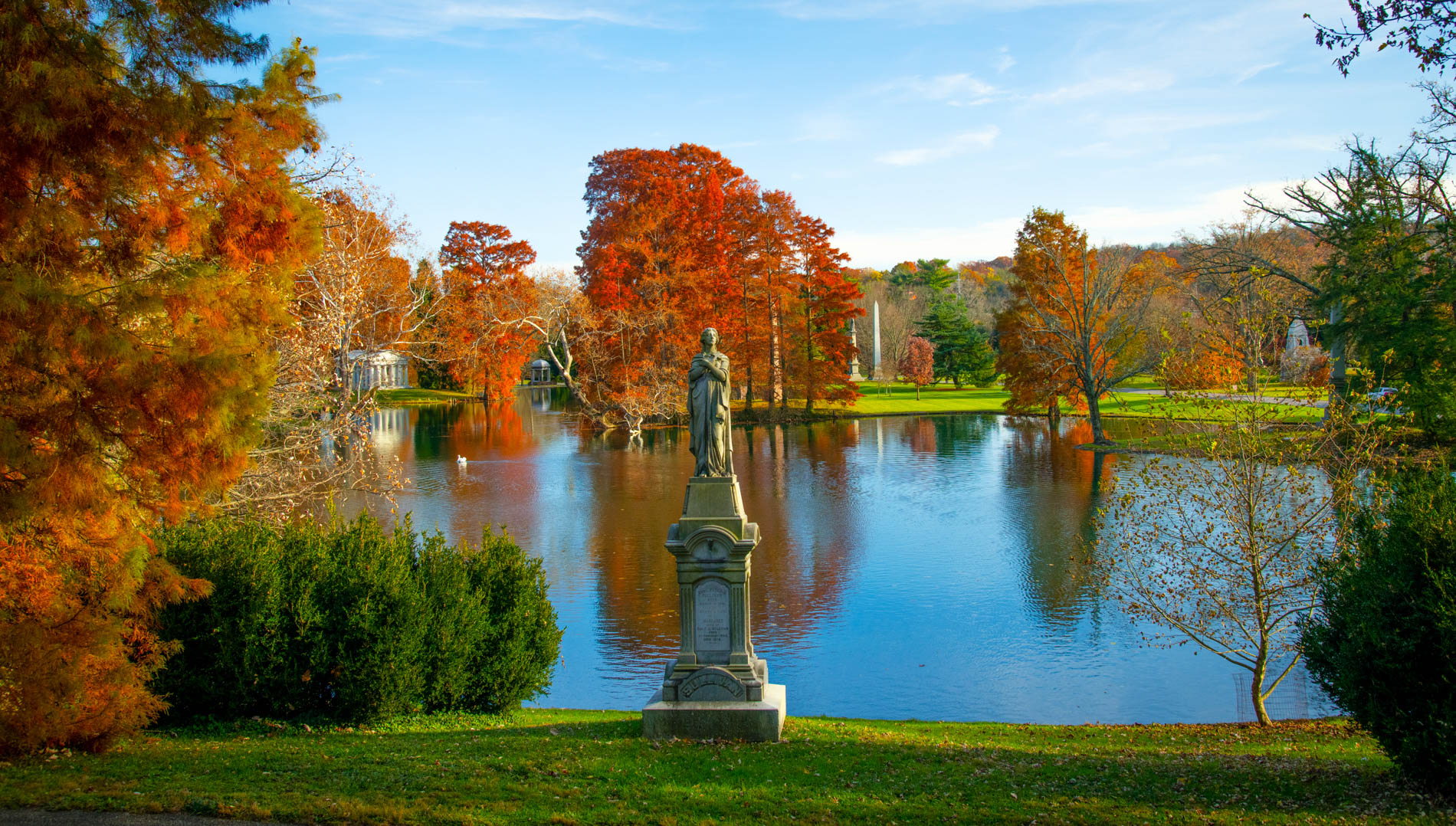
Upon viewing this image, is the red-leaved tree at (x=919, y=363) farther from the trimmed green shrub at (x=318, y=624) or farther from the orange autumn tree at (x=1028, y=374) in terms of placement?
the trimmed green shrub at (x=318, y=624)

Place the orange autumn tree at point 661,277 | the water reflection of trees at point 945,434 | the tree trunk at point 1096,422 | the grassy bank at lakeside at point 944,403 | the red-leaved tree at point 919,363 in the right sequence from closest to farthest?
the tree trunk at point 1096,422
the water reflection of trees at point 945,434
the orange autumn tree at point 661,277
the grassy bank at lakeside at point 944,403
the red-leaved tree at point 919,363

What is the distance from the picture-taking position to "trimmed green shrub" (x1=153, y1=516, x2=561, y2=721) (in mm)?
9602

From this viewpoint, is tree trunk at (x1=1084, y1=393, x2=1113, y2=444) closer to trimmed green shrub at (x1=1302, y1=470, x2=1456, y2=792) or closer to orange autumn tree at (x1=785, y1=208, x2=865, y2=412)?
orange autumn tree at (x1=785, y1=208, x2=865, y2=412)

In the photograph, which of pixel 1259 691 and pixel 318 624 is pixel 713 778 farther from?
pixel 1259 691

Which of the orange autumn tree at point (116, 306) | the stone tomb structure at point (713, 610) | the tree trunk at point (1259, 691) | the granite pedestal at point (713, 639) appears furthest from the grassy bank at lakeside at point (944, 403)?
the orange autumn tree at point (116, 306)

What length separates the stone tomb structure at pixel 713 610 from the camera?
912 centimetres

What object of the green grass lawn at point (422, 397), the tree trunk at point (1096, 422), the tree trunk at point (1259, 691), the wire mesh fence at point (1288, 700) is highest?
the green grass lawn at point (422, 397)

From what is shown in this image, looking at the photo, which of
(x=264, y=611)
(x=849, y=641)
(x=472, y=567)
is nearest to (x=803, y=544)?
(x=849, y=641)

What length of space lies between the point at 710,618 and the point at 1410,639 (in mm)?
5864

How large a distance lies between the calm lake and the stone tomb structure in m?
2.77

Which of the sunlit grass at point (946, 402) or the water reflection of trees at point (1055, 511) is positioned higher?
the sunlit grass at point (946, 402)

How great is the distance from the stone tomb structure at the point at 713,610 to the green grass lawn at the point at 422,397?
55.7 m

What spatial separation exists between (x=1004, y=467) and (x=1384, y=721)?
2478 centimetres

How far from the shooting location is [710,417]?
977 cm
